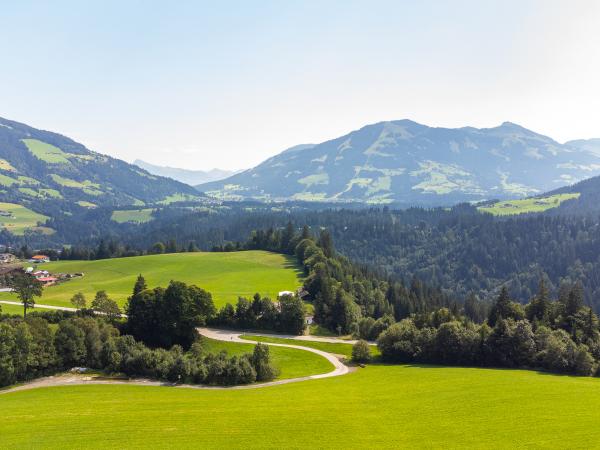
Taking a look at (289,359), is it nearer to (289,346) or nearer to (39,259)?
(289,346)

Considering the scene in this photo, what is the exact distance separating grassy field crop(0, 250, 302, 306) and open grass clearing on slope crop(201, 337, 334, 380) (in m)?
25.6

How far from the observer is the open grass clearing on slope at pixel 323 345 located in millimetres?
89500

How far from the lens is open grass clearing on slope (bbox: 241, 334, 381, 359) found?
8950 centimetres

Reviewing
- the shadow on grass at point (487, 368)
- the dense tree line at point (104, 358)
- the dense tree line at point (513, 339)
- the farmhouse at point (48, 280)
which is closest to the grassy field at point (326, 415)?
the shadow on grass at point (487, 368)

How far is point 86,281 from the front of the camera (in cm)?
15150

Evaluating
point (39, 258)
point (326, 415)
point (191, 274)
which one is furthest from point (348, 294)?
point (39, 258)

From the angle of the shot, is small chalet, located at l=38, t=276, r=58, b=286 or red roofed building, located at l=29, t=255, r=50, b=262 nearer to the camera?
small chalet, located at l=38, t=276, r=58, b=286

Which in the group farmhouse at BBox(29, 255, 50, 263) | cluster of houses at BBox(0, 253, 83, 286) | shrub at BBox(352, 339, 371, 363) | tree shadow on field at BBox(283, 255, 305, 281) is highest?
tree shadow on field at BBox(283, 255, 305, 281)

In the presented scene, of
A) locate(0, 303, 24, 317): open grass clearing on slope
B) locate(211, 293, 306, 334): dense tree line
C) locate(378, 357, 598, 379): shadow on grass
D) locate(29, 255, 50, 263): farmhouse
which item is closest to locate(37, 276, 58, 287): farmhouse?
locate(0, 303, 24, 317): open grass clearing on slope

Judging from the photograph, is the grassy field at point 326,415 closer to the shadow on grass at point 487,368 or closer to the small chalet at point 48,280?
the shadow on grass at point 487,368

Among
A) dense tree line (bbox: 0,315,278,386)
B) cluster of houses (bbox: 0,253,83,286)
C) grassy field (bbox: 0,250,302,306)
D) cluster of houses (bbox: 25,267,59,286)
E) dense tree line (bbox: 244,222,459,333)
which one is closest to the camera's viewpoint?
dense tree line (bbox: 0,315,278,386)

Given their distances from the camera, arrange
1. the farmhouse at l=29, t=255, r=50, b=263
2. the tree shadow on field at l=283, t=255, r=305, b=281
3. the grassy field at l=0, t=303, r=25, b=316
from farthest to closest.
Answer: the farmhouse at l=29, t=255, r=50, b=263 < the tree shadow on field at l=283, t=255, r=305, b=281 < the grassy field at l=0, t=303, r=25, b=316

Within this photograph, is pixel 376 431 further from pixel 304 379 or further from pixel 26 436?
pixel 26 436

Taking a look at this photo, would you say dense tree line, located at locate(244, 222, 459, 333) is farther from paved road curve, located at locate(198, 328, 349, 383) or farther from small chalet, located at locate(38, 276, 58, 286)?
small chalet, located at locate(38, 276, 58, 286)
